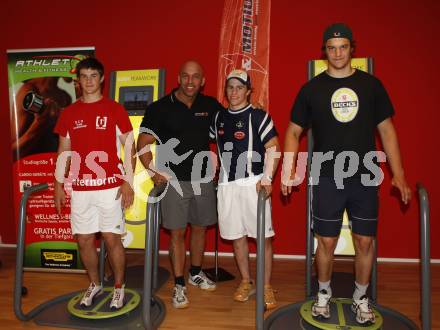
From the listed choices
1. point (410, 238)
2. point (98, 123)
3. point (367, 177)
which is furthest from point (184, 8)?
point (410, 238)

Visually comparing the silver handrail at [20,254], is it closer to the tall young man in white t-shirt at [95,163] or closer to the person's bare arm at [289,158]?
the tall young man in white t-shirt at [95,163]

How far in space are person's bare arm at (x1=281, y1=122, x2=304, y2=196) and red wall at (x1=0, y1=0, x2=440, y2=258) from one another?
1.22 metres

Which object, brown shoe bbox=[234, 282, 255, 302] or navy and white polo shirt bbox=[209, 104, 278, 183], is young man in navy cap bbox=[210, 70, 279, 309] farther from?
brown shoe bbox=[234, 282, 255, 302]

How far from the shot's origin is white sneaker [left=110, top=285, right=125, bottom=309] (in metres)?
2.73

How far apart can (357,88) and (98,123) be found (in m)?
Answer: 1.65

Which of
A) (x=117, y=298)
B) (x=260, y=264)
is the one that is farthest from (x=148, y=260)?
(x=260, y=264)

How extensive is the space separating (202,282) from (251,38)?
2263mm

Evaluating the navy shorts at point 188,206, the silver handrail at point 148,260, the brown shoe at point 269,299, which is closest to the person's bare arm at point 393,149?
the brown shoe at point 269,299

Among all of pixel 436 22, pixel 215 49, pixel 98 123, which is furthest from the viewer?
pixel 215 49

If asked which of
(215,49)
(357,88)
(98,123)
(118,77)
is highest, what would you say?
(215,49)

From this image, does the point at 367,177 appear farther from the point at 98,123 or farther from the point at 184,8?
the point at 184,8

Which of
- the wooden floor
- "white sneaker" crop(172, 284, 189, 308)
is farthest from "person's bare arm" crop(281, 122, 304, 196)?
"white sneaker" crop(172, 284, 189, 308)

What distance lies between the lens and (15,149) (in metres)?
3.72

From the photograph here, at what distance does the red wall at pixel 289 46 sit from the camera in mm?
3637
